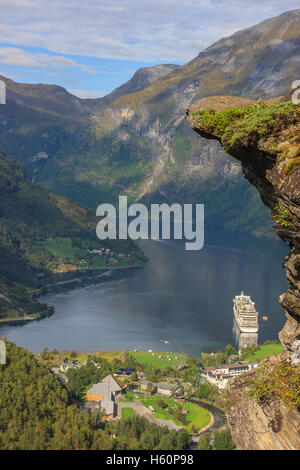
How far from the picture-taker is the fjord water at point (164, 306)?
8344 centimetres

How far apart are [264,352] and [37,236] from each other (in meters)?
97.7

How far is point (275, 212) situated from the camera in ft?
58.9

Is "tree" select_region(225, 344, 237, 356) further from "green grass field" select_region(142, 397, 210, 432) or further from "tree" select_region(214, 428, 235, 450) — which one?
"tree" select_region(214, 428, 235, 450)

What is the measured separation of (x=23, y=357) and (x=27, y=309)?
52.3 m

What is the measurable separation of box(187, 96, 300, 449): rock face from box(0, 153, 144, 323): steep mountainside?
10133cm

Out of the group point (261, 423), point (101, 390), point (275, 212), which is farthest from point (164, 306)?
point (275, 212)

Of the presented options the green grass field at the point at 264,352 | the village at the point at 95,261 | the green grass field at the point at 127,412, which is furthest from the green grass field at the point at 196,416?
the village at the point at 95,261

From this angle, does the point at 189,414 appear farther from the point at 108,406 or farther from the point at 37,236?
the point at 37,236

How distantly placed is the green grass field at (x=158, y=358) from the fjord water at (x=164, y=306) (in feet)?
8.96

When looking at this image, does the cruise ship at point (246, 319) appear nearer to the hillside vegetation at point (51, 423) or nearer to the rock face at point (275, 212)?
the hillside vegetation at point (51, 423)

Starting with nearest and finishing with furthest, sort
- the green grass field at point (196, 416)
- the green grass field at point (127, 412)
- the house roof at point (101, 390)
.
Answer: the green grass field at point (196, 416), the green grass field at point (127, 412), the house roof at point (101, 390)

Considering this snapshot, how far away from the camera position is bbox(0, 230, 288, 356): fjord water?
83.4 metres

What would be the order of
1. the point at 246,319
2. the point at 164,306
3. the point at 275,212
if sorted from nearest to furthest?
the point at 275,212
the point at 246,319
the point at 164,306
